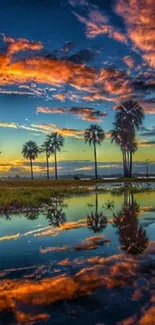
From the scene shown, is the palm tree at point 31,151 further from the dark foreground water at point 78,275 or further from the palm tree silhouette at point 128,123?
the dark foreground water at point 78,275

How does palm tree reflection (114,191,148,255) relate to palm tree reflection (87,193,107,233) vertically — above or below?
above

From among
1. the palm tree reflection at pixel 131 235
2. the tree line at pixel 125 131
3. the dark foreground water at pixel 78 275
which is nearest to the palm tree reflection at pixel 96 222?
the dark foreground water at pixel 78 275

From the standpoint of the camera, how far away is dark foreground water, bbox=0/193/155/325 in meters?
7.12

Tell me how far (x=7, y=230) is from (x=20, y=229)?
0.64 m

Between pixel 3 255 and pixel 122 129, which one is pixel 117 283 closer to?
pixel 3 255

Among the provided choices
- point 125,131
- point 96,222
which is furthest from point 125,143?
point 96,222

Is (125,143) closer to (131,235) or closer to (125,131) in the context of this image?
(125,131)

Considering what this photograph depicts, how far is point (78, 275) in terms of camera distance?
9.87 m

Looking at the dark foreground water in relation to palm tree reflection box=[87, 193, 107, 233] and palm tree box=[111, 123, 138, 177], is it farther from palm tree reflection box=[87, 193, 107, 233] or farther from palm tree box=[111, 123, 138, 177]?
palm tree box=[111, 123, 138, 177]

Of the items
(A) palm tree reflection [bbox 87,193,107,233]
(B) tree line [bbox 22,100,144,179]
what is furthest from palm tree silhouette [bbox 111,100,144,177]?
(A) palm tree reflection [bbox 87,193,107,233]

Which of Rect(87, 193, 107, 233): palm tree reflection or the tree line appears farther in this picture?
the tree line

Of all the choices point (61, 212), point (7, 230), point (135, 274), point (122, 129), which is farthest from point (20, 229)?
point (122, 129)

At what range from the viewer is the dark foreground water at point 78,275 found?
7125mm

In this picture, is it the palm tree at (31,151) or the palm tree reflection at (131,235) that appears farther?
the palm tree at (31,151)
